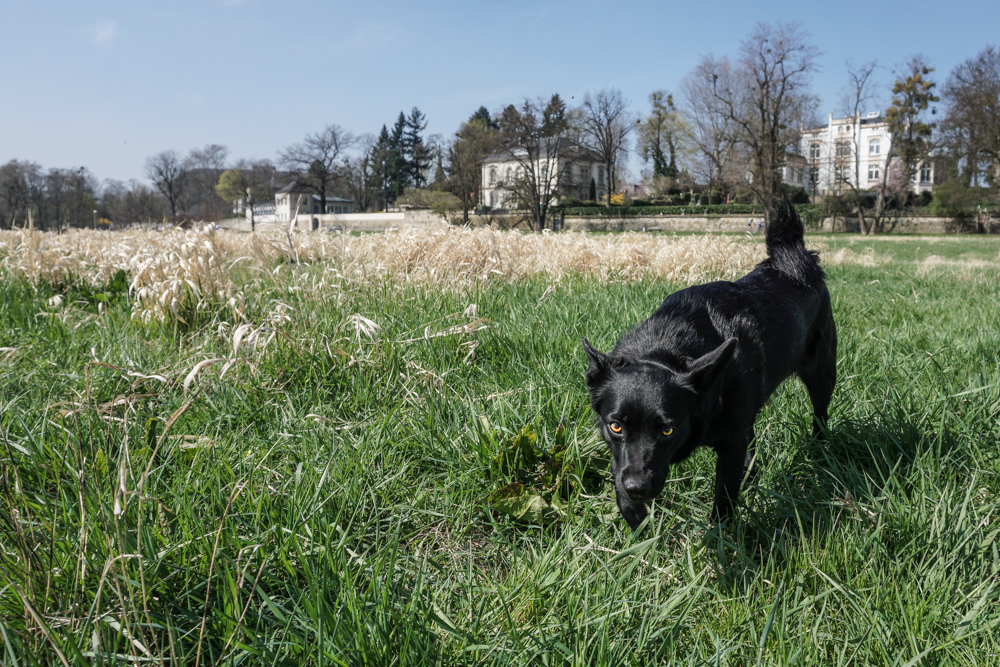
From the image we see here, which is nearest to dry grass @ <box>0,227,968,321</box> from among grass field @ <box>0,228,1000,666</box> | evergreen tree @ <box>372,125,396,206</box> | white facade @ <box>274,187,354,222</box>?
grass field @ <box>0,228,1000,666</box>

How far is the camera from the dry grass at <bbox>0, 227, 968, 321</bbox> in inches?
194

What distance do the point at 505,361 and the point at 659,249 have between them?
618 centimetres

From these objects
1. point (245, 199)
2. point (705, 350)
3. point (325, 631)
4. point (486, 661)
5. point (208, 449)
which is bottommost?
point (486, 661)

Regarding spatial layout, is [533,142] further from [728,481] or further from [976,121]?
[728,481]

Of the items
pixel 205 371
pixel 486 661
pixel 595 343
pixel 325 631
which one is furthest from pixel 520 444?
pixel 205 371

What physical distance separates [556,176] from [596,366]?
61069 millimetres

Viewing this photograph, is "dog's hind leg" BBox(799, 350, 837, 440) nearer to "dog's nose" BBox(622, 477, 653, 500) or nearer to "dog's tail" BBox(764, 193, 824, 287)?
"dog's tail" BBox(764, 193, 824, 287)

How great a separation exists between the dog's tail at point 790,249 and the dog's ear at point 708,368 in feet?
4.49

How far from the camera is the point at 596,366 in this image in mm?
2229

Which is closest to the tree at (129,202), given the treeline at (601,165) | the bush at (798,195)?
the treeline at (601,165)

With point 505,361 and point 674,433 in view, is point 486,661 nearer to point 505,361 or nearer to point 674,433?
point 674,433

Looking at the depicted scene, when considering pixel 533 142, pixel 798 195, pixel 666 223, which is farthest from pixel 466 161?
pixel 798 195

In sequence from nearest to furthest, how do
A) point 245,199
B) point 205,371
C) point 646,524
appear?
point 646,524
point 205,371
point 245,199

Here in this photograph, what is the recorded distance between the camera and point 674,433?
2068 millimetres
